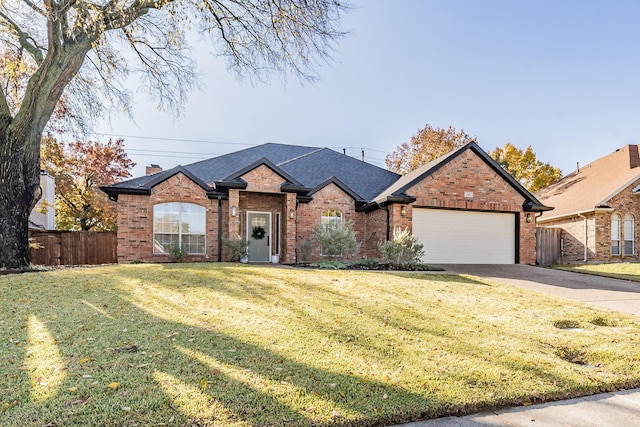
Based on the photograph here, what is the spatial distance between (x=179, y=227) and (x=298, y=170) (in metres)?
6.01

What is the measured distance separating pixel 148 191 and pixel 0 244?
4337 mm

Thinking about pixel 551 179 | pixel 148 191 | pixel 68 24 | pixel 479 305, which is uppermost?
pixel 68 24

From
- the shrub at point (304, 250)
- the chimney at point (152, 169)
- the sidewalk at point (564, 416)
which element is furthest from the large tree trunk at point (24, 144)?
the sidewalk at point (564, 416)

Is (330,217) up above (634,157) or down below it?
below

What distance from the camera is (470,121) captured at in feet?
82.3

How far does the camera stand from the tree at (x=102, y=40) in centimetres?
890

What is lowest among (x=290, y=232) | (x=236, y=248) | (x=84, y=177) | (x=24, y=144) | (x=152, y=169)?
(x=236, y=248)

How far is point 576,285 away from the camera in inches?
388

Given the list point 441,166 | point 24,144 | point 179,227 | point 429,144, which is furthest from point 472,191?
point 24,144

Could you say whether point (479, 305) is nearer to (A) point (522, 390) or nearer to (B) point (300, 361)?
(A) point (522, 390)

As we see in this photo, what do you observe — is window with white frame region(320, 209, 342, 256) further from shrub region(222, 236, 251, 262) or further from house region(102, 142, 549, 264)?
shrub region(222, 236, 251, 262)

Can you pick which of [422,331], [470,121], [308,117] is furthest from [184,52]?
[470,121]

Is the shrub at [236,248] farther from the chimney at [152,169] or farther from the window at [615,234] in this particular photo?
the window at [615,234]

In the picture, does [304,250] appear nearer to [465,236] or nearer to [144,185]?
[144,185]
